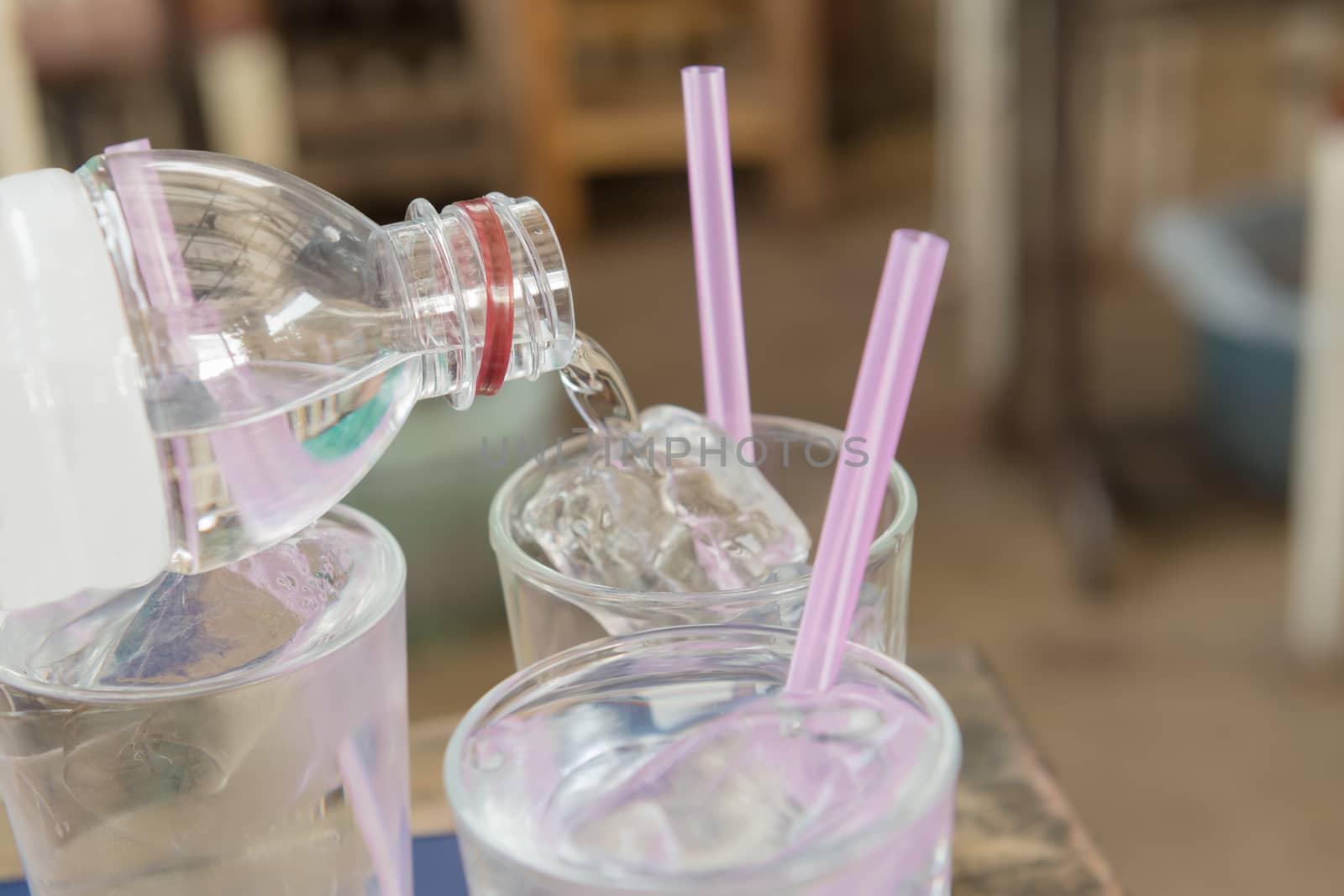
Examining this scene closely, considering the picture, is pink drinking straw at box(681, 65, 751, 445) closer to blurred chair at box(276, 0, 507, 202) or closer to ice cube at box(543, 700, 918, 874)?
A: ice cube at box(543, 700, 918, 874)

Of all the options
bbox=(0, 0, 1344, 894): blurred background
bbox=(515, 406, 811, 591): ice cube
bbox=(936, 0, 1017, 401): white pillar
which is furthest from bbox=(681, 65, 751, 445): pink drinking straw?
bbox=(936, 0, 1017, 401): white pillar

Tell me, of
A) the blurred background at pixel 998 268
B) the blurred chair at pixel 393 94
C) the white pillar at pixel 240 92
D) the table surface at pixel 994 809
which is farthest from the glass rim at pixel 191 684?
the blurred chair at pixel 393 94

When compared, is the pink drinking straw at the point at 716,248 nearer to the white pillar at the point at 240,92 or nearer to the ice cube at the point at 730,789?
the ice cube at the point at 730,789

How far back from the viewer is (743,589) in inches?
10.9

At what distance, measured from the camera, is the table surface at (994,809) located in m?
0.34

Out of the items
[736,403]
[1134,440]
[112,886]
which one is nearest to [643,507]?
[736,403]

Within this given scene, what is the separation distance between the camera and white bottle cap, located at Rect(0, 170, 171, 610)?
0.76 ft

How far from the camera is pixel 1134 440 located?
1560 millimetres

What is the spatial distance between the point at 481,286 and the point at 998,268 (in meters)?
1.39

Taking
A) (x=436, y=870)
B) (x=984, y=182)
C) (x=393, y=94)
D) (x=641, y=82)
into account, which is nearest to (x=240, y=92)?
(x=393, y=94)

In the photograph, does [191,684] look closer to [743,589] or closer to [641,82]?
[743,589]

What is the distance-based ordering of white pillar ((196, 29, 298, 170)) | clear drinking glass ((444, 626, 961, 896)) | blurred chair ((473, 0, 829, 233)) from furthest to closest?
blurred chair ((473, 0, 829, 233))
white pillar ((196, 29, 298, 170))
clear drinking glass ((444, 626, 961, 896))

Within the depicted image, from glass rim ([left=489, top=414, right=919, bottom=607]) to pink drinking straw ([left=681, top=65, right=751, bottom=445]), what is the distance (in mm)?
12

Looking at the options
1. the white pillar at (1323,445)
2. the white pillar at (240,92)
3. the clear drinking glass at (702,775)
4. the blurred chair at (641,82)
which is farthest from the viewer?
the blurred chair at (641,82)
